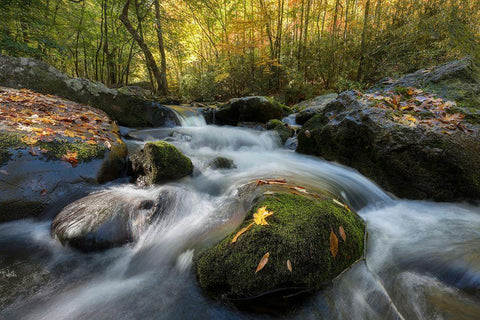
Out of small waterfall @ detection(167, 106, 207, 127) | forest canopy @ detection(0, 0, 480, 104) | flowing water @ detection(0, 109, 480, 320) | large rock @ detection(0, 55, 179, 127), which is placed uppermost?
forest canopy @ detection(0, 0, 480, 104)

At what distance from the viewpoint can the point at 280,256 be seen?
154cm

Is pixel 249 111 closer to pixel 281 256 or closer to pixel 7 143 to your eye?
pixel 7 143

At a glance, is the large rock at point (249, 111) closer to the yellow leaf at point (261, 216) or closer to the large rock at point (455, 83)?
the large rock at point (455, 83)

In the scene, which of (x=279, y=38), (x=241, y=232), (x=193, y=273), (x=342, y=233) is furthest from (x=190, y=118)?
(x=279, y=38)

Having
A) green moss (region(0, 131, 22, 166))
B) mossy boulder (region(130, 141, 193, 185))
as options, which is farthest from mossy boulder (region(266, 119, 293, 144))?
Answer: green moss (region(0, 131, 22, 166))

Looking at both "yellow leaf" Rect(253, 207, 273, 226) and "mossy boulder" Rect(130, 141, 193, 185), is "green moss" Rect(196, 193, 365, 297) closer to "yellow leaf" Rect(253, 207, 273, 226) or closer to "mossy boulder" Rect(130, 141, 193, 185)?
"yellow leaf" Rect(253, 207, 273, 226)

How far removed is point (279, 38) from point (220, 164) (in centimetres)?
1115

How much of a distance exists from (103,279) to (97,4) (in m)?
14.2

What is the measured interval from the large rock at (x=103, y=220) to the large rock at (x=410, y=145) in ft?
12.3

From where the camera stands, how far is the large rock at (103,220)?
7.60ft

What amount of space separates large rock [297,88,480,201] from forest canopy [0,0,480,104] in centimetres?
559

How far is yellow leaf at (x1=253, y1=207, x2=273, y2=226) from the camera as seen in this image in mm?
1744

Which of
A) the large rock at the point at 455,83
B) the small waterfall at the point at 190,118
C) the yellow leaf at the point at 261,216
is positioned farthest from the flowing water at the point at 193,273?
the small waterfall at the point at 190,118

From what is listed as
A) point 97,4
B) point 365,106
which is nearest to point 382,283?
point 365,106
